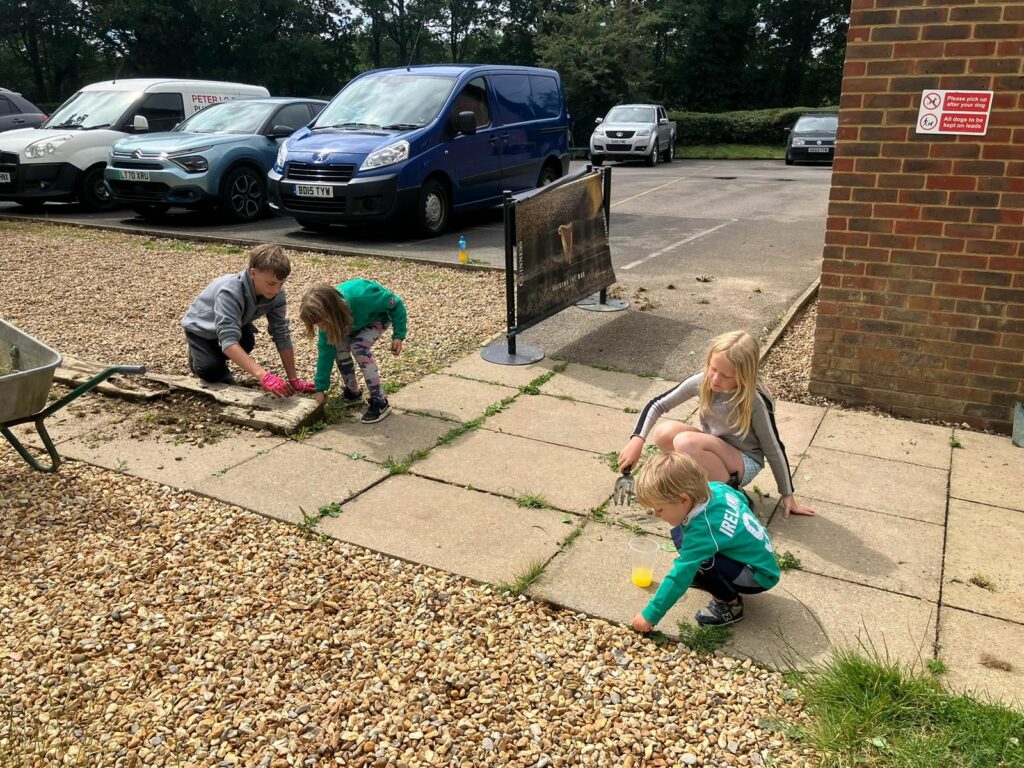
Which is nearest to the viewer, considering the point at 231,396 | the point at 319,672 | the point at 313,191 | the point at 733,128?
the point at 319,672

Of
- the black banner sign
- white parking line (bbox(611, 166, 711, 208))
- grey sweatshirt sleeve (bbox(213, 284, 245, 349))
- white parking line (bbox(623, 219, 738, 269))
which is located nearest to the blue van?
white parking line (bbox(623, 219, 738, 269))

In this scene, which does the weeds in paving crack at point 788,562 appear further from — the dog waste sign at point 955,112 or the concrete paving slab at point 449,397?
the dog waste sign at point 955,112

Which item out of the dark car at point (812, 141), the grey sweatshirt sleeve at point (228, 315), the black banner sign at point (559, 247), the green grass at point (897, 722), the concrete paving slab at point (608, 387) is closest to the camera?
the green grass at point (897, 722)

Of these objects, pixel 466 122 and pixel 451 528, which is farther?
pixel 466 122

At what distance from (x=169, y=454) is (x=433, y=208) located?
6.82 m

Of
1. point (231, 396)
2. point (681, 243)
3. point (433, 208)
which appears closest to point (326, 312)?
point (231, 396)

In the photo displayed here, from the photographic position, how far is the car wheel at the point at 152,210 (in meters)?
11.7

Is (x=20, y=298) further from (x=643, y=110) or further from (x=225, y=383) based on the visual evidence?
(x=643, y=110)

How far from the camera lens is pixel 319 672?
9.23 feet

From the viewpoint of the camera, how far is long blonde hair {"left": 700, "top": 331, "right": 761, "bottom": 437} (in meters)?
3.42

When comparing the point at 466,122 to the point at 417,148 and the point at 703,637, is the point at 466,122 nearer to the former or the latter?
the point at 417,148

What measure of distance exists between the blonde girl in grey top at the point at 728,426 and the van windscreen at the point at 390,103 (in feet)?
24.9

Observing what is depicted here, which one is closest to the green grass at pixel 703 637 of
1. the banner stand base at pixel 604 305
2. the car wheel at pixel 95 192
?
the banner stand base at pixel 604 305

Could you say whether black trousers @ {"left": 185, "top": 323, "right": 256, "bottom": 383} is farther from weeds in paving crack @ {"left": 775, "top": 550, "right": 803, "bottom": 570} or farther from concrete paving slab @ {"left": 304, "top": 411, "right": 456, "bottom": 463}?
weeds in paving crack @ {"left": 775, "top": 550, "right": 803, "bottom": 570}
